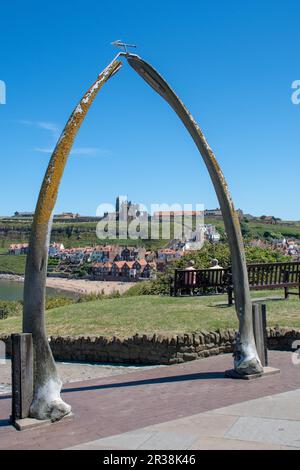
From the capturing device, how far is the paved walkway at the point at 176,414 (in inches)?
191

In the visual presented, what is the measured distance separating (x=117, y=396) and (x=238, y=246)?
8.73ft

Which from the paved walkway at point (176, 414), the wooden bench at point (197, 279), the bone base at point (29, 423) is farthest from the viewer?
the wooden bench at point (197, 279)

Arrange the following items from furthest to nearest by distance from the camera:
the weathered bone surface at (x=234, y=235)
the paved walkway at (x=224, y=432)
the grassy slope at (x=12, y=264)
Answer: the grassy slope at (x=12, y=264)
the weathered bone surface at (x=234, y=235)
the paved walkway at (x=224, y=432)

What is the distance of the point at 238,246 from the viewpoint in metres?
7.64

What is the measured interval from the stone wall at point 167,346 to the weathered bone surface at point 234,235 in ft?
6.62

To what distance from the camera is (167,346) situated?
965cm

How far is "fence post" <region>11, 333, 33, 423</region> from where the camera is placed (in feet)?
18.7

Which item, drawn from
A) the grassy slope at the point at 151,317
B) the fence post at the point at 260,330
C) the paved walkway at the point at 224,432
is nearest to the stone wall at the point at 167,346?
the grassy slope at the point at 151,317

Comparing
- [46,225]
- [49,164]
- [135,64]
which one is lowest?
[46,225]

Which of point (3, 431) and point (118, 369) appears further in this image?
point (118, 369)

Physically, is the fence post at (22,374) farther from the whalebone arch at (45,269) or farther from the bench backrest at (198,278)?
the bench backrest at (198,278)

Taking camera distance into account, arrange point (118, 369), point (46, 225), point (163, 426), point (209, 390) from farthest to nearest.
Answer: point (118, 369), point (209, 390), point (46, 225), point (163, 426)
